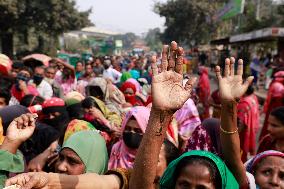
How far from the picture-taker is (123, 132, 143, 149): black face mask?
2893 millimetres

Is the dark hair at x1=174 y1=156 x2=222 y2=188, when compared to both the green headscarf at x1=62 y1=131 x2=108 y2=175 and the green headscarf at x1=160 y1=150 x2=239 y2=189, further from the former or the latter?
the green headscarf at x1=62 y1=131 x2=108 y2=175

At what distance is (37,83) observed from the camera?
638 centimetres

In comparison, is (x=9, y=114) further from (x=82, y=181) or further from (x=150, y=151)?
(x=150, y=151)

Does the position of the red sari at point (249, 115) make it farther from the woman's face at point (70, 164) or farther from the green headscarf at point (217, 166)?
the green headscarf at point (217, 166)

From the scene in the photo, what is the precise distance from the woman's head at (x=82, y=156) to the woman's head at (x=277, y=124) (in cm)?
148

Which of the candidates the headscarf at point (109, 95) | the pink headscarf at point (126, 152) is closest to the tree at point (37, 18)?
the headscarf at point (109, 95)

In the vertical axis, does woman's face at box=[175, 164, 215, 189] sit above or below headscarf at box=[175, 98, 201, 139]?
above

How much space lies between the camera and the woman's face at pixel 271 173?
2.30 metres

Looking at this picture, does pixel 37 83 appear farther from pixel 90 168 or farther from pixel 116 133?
pixel 90 168

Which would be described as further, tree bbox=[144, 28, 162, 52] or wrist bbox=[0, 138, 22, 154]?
tree bbox=[144, 28, 162, 52]

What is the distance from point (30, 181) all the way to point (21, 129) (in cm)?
79

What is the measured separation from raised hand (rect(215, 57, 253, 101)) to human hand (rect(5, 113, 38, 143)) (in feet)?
3.48

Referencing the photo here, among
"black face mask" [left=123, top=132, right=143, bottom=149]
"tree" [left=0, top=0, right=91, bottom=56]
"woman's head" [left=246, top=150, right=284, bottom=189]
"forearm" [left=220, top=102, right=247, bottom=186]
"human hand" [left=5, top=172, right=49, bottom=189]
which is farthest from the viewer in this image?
"tree" [left=0, top=0, right=91, bottom=56]

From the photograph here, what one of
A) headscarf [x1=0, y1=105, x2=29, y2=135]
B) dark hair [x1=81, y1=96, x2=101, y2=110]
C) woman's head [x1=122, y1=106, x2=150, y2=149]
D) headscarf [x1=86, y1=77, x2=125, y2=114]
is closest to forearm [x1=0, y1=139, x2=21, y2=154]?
woman's head [x1=122, y1=106, x2=150, y2=149]
